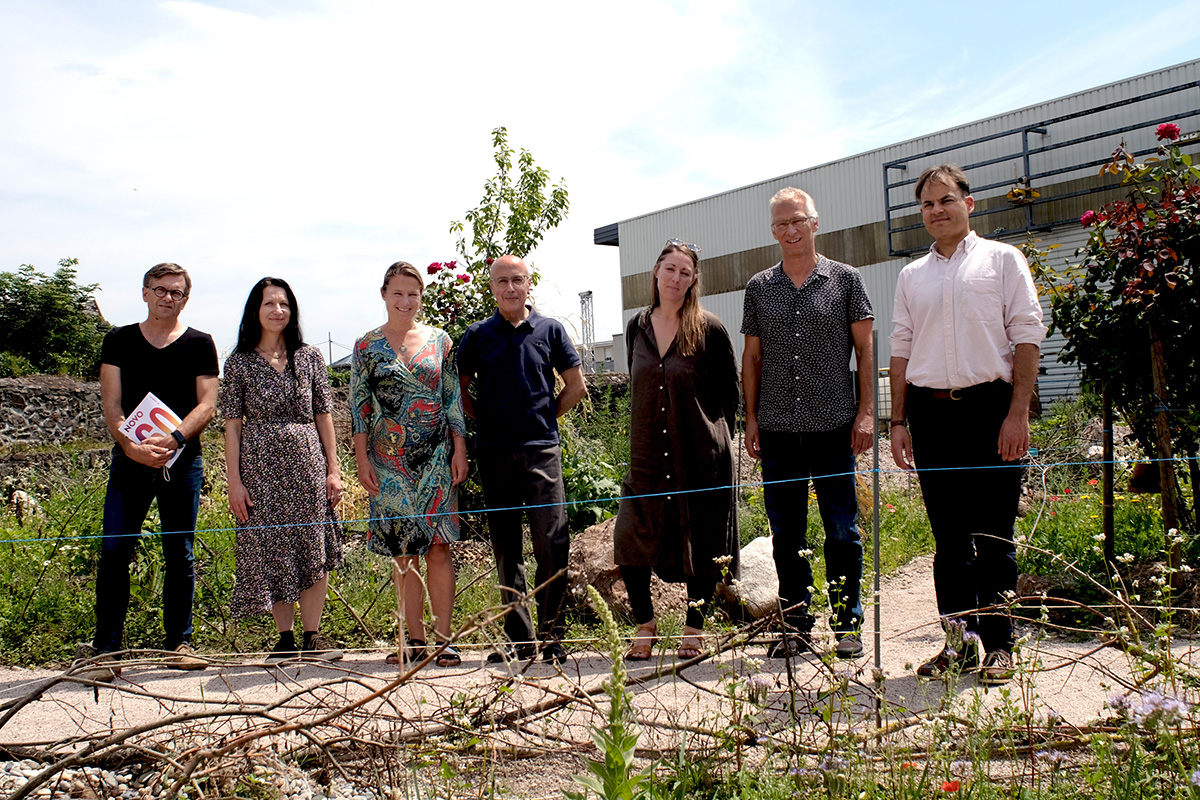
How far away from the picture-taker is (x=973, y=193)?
1806 centimetres

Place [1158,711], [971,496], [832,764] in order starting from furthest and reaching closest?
[971,496] → [832,764] → [1158,711]

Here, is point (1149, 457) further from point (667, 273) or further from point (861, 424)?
point (667, 273)

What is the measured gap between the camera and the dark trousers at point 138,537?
4324 millimetres

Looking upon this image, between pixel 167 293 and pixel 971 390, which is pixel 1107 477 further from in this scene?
pixel 167 293

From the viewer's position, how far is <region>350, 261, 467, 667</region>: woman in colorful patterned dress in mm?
4207

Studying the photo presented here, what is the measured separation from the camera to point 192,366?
4570 mm

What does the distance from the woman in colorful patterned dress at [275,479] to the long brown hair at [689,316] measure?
185 centimetres

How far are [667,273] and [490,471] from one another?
1241 mm

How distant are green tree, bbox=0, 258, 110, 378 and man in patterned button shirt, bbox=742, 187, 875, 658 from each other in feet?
56.1

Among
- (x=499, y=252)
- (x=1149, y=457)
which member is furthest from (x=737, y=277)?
(x=1149, y=457)

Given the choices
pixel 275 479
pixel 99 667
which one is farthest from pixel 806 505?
pixel 99 667

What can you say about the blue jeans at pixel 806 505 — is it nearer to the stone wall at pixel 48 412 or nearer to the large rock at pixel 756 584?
the large rock at pixel 756 584

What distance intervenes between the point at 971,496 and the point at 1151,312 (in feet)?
5.85

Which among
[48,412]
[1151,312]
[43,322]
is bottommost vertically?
[1151,312]
